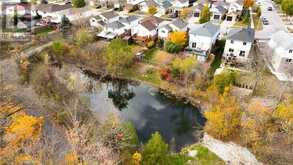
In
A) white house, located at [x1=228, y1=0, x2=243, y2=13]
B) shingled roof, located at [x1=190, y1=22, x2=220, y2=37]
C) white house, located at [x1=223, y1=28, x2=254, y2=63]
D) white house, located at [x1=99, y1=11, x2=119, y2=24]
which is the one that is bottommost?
white house, located at [x1=223, y1=28, x2=254, y2=63]

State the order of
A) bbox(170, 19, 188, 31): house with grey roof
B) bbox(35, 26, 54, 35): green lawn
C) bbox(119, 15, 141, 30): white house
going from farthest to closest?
bbox(35, 26, 54, 35): green lawn < bbox(119, 15, 141, 30): white house < bbox(170, 19, 188, 31): house with grey roof

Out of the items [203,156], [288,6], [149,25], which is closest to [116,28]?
[149,25]

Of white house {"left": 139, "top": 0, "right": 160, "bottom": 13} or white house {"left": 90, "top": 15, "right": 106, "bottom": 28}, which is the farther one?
white house {"left": 139, "top": 0, "right": 160, "bottom": 13}

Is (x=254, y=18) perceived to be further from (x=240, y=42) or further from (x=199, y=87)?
(x=199, y=87)

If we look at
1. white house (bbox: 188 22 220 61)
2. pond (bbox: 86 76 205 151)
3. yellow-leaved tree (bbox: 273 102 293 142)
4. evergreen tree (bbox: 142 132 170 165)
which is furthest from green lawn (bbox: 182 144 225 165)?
white house (bbox: 188 22 220 61)

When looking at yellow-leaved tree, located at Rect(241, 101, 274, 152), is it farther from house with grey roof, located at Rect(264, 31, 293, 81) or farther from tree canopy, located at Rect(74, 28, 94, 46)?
tree canopy, located at Rect(74, 28, 94, 46)

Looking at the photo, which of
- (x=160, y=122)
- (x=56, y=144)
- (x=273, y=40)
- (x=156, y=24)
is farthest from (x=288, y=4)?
(x=56, y=144)

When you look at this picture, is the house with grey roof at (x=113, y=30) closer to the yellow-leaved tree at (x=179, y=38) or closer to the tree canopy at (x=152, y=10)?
the yellow-leaved tree at (x=179, y=38)
